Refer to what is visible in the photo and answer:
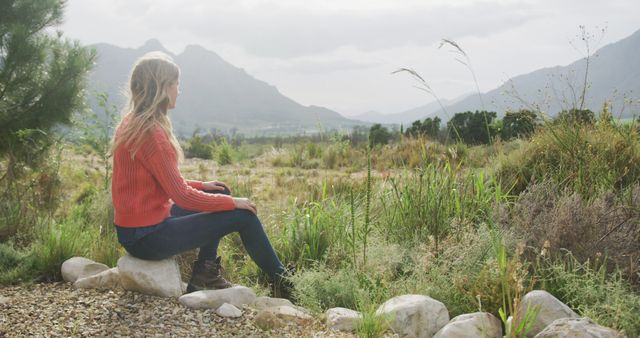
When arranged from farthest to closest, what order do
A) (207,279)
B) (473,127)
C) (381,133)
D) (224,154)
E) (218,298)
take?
(381,133), (473,127), (224,154), (207,279), (218,298)

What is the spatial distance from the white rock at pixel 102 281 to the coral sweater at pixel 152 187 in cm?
37

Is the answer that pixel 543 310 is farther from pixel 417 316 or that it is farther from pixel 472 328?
pixel 417 316

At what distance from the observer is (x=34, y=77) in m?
6.25

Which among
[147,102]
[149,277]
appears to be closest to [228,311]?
[149,277]

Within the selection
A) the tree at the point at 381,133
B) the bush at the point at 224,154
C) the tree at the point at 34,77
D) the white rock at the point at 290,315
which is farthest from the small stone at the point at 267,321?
the tree at the point at 381,133

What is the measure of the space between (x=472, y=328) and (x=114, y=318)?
1812 mm

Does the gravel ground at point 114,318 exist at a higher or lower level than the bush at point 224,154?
lower

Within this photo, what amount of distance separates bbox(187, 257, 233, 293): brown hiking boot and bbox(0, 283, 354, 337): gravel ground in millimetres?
231

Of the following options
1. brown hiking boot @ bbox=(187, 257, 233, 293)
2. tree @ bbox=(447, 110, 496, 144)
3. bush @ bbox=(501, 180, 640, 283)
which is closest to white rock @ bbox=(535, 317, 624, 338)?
bush @ bbox=(501, 180, 640, 283)

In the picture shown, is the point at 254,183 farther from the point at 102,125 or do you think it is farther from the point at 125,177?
the point at 125,177

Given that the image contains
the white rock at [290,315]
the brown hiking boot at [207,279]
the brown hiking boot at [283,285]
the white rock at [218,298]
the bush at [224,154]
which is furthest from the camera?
the bush at [224,154]

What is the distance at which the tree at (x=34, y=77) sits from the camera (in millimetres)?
6039

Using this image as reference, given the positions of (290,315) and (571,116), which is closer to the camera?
(290,315)

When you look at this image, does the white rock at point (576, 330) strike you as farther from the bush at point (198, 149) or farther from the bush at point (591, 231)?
the bush at point (198, 149)
